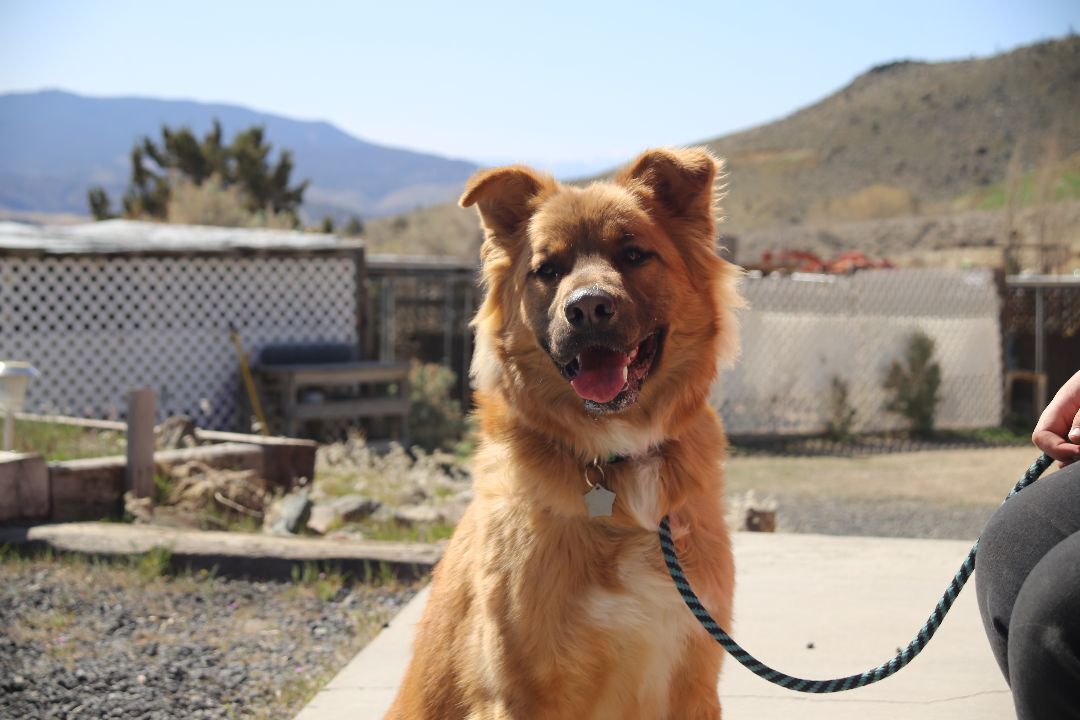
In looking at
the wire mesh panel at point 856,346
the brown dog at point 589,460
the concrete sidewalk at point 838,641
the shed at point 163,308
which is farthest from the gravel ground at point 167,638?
the wire mesh panel at point 856,346

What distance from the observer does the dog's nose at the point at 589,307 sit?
2.60 m

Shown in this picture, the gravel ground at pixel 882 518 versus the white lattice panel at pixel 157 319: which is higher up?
the white lattice panel at pixel 157 319

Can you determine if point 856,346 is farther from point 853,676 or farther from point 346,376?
point 853,676

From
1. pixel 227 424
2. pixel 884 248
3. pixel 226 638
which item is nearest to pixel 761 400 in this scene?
pixel 227 424

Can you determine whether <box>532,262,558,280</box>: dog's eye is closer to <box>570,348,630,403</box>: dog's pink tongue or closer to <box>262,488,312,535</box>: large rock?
<box>570,348,630,403</box>: dog's pink tongue

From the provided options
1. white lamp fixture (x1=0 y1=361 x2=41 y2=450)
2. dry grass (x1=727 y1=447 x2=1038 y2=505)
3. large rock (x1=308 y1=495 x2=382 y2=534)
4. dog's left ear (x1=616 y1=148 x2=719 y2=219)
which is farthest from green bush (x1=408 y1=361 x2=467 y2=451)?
dog's left ear (x1=616 y1=148 x2=719 y2=219)

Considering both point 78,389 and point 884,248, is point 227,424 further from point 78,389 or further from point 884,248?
point 884,248

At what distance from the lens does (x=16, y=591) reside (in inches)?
195

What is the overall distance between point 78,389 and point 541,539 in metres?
11.3

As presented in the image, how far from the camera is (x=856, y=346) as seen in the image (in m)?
14.5

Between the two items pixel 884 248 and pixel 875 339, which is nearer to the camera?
pixel 875 339

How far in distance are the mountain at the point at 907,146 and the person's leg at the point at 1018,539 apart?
39.3 metres

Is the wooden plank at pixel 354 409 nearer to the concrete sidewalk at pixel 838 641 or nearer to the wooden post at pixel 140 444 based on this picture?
the wooden post at pixel 140 444

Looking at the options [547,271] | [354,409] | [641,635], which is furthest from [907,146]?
[641,635]
